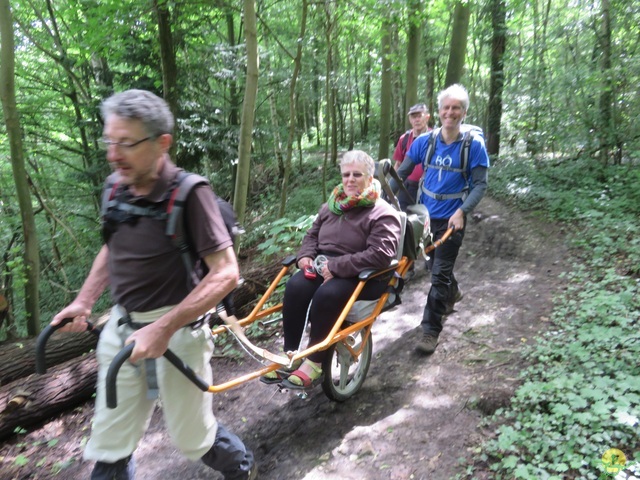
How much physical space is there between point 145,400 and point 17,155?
512 centimetres

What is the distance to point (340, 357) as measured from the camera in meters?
3.53

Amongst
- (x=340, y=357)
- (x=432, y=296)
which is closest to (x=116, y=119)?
(x=340, y=357)

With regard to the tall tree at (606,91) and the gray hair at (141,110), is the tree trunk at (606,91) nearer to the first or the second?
the tall tree at (606,91)

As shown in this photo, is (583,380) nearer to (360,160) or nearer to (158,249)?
(360,160)

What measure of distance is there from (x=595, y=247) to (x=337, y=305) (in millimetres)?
4986

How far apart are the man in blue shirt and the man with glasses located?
256 cm

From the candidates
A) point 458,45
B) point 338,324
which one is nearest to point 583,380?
point 338,324

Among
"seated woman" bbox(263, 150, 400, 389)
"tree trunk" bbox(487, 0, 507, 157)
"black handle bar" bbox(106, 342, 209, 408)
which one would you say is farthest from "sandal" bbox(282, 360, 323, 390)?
"tree trunk" bbox(487, 0, 507, 157)

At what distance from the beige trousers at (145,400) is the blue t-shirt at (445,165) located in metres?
2.88

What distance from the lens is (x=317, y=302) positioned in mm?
3229

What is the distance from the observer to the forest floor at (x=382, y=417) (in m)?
2.95

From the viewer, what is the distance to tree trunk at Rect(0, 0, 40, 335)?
5.34m

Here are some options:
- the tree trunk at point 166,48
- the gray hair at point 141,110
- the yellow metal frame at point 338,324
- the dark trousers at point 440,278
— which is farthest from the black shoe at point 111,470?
the tree trunk at point 166,48

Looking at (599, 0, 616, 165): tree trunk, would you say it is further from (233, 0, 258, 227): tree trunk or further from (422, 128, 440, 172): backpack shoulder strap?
(233, 0, 258, 227): tree trunk
